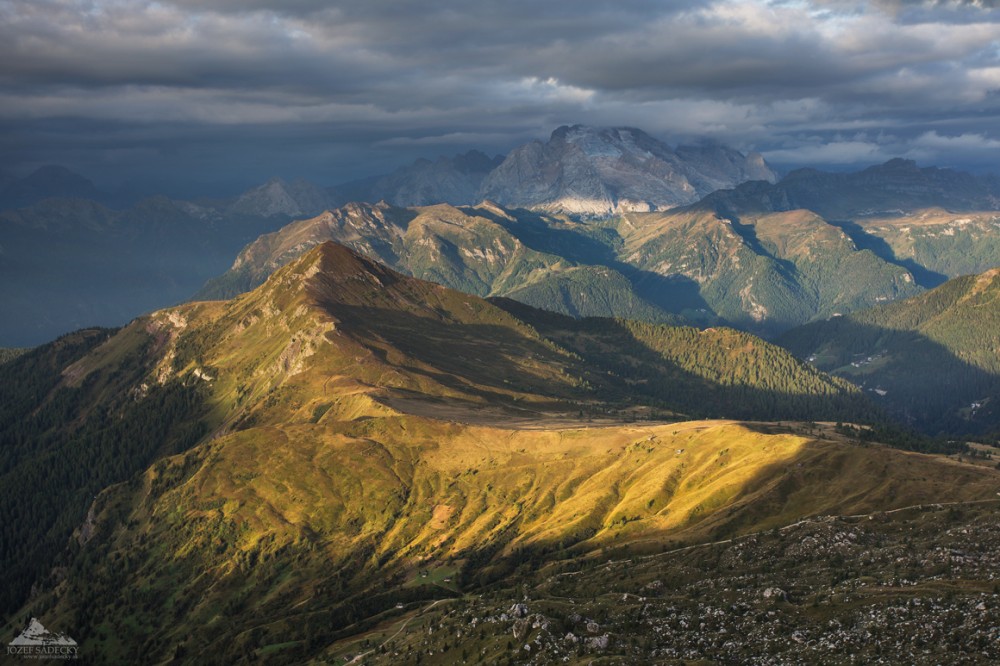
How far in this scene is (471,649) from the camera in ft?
476

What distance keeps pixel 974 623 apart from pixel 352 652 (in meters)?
136

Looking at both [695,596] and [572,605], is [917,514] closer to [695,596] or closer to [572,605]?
[695,596]

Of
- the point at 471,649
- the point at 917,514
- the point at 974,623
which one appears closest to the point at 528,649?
the point at 471,649

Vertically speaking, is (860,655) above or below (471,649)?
above

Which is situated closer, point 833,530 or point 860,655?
point 860,655

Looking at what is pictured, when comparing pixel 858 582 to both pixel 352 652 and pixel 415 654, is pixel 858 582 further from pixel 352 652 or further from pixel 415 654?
pixel 352 652

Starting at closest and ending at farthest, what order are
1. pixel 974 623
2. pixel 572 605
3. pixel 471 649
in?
pixel 974 623 → pixel 471 649 → pixel 572 605

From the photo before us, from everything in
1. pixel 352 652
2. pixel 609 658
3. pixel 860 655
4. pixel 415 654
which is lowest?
pixel 352 652

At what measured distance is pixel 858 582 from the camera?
449ft

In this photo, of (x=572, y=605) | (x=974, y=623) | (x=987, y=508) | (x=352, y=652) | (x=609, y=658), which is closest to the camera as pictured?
(x=974, y=623)

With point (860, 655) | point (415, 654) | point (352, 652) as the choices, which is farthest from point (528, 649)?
point (352, 652)

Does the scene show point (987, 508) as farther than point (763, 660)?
Yes

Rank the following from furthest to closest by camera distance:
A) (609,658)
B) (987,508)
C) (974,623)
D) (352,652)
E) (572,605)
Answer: (352,652)
(987,508)
(572,605)
(609,658)
(974,623)

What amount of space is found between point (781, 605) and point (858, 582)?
15.3 meters
